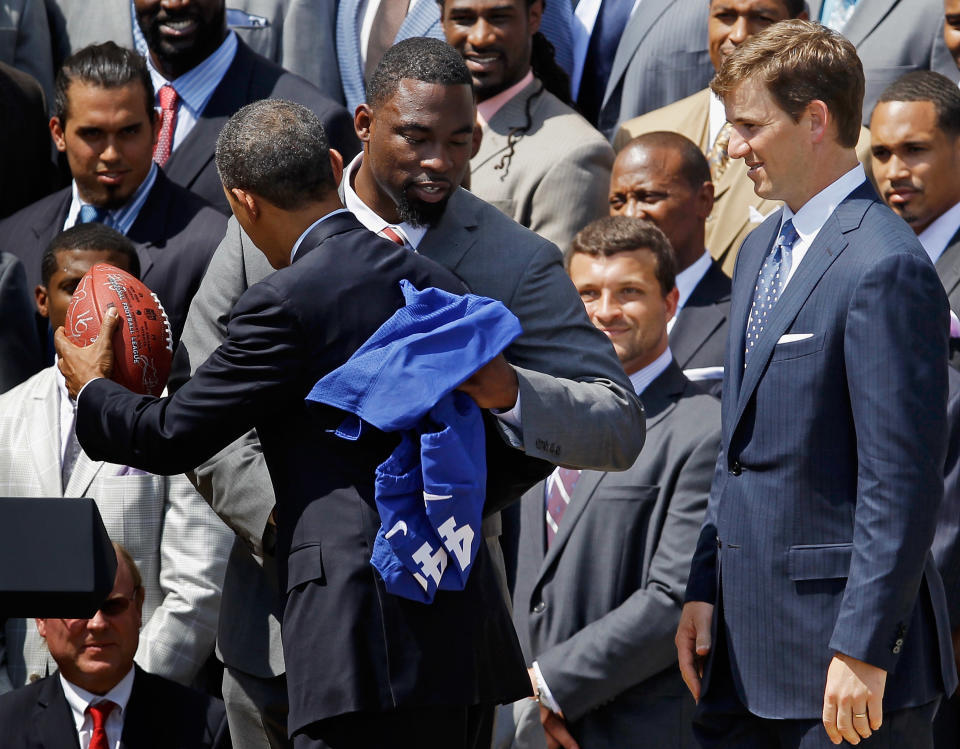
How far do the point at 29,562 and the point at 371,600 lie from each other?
1.60 metres

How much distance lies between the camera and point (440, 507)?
10.0ft

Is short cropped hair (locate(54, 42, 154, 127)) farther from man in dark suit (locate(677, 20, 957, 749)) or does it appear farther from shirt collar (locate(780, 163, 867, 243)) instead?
shirt collar (locate(780, 163, 867, 243))

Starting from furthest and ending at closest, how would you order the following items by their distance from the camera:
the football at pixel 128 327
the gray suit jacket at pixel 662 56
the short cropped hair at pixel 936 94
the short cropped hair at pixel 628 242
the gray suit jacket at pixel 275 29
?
1. the gray suit jacket at pixel 275 29
2. the gray suit jacket at pixel 662 56
3. the short cropped hair at pixel 936 94
4. the short cropped hair at pixel 628 242
5. the football at pixel 128 327

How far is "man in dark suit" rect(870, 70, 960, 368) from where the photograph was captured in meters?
5.26

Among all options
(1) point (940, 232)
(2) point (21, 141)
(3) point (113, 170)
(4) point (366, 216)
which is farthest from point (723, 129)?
(2) point (21, 141)

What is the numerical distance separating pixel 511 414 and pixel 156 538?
210 cm

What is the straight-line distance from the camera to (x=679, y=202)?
5664 mm

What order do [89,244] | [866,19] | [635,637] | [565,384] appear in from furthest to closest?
[866,19] → [89,244] → [635,637] → [565,384]

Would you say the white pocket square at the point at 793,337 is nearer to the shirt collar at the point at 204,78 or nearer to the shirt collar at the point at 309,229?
the shirt collar at the point at 309,229

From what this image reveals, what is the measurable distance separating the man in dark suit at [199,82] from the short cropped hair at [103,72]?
0.29 m

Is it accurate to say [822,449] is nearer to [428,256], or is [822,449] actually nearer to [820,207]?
[820,207]

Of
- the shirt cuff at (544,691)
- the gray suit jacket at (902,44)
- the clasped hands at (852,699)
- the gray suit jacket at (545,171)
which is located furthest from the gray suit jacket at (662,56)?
the clasped hands at (852,699)

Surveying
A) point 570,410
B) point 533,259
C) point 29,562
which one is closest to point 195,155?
point 533,259

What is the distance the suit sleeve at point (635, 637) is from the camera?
4535mm
